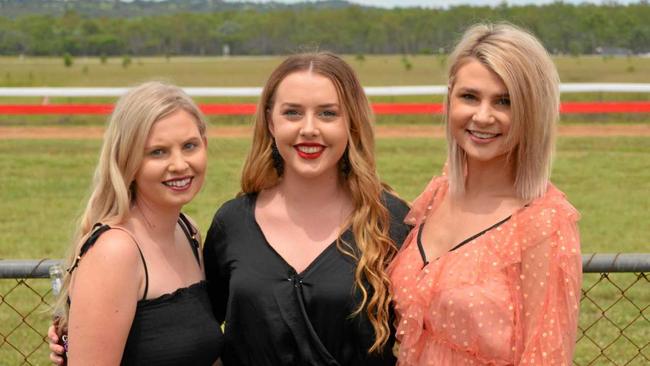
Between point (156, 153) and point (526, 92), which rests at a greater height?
point (526, 92)

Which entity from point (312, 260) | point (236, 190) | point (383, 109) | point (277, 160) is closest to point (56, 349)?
point (312, 260)

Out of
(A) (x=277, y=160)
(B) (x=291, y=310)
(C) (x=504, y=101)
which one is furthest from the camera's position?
(A) (x=277, y=160)

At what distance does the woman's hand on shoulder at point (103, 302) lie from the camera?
122 inches

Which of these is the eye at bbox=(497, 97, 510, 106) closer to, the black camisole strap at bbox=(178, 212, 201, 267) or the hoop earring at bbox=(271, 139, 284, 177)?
the hoop earring at bbox=(271, 139, 284, 177)

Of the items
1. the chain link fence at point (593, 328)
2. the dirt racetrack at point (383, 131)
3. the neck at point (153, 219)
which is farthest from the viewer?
the dirt racetrack at point (383, 131)

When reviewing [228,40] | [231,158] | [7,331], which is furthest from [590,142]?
[228,40]

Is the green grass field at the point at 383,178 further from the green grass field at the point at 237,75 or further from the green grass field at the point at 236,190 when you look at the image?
the green grass field at the point at 237,75

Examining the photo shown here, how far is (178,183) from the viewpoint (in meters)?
3.35

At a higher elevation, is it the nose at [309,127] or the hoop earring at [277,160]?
the nose at [309,127]

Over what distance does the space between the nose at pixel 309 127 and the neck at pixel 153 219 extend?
504 millimetres

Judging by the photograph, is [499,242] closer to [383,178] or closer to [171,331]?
[171,331]

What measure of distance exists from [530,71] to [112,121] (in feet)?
4.30

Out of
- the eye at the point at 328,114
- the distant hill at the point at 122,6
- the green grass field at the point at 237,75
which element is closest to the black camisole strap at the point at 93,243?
the eye at the point at 328,114

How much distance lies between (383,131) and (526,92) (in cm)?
1602
